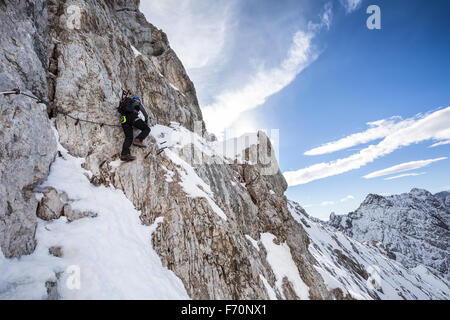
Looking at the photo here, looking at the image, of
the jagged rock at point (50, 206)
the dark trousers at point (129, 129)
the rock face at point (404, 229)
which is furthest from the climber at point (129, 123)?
the rock face at point (404, 229)

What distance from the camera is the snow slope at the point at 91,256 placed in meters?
5.14

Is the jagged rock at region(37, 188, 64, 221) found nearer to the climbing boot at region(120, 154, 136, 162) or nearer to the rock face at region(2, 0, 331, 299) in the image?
the rock face at region(2, 0, 331, 299)

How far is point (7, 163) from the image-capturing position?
616 cm

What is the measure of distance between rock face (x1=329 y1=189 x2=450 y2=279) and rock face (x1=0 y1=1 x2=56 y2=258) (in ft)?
667

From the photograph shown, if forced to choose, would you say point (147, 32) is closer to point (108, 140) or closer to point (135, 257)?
point (108, 140)

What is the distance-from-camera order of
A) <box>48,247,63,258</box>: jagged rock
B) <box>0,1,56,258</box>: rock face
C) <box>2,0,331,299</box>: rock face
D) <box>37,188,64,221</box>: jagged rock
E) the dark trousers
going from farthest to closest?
the dark trousers → <box>2,0,331,299</box>: rock face → <box>37,188,64,221</box>: jagged rock → <box>48,247,63,258</box>: jagged rock → <box>0,1,56,258</box>: rock face

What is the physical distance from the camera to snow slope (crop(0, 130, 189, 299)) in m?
5.14

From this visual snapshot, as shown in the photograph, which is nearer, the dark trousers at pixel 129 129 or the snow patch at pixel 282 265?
the dark trousers at pixel 129 129

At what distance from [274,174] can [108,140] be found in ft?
137

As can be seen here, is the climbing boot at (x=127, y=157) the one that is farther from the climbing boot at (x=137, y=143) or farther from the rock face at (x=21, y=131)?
the rock face at (x=21, y=131)

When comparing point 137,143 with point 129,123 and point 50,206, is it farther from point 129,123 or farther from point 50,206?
point 50,206

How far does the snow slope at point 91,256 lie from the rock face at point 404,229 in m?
199

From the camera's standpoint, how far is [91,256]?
21.2 feet

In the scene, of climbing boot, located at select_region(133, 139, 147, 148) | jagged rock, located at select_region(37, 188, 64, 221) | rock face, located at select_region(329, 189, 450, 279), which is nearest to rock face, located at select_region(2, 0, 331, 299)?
jagged rock, located at select_region(37, 188, 64, 221)
